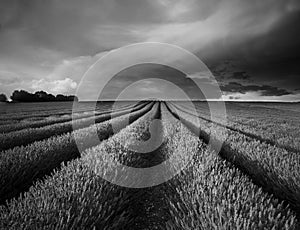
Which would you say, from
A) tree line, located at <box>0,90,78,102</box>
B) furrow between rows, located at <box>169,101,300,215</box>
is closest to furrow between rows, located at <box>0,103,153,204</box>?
furrow between rows, located at <box>169,101,300,215</box>

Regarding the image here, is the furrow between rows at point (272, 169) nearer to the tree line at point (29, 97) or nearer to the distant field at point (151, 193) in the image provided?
the distant field at point (151, 193)

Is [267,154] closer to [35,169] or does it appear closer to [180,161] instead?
[180,161]

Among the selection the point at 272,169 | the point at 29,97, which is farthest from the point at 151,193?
the point at 29,97

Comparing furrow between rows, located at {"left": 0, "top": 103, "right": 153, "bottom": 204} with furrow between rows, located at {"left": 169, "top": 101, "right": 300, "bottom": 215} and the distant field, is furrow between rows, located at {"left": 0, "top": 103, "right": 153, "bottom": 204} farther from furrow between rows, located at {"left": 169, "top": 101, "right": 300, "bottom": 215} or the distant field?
furrow between rows, located at {"left": 169, "top": 101, "right": 300, "bottom": 215}

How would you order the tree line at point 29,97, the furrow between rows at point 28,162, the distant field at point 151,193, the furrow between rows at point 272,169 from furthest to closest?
the tree line at point 29,97 → the furrow between rows at point 28,162 → the furrow between rows at point 272,169 → the distant field at point 151,193

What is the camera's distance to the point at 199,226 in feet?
7.13

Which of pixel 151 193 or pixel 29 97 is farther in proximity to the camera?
pixel 29 97

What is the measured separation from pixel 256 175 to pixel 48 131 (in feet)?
28.8

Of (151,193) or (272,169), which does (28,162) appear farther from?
(272,169)

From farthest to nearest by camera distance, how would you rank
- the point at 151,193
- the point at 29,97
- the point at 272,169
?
the point at 29,97 → the point at 151,193 → the point at 272,169

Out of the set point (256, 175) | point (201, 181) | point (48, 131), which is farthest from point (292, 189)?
point (48, 131)

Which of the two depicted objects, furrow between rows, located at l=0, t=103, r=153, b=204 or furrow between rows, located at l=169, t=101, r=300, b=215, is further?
furrow between rows, located at l=0, t=103, r=153, b=204

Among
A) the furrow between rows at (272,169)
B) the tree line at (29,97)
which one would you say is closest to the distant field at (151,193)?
the furrow between rows at (272,169)

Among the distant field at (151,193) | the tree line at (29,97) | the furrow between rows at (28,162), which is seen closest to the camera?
the distant field at (151,193)
